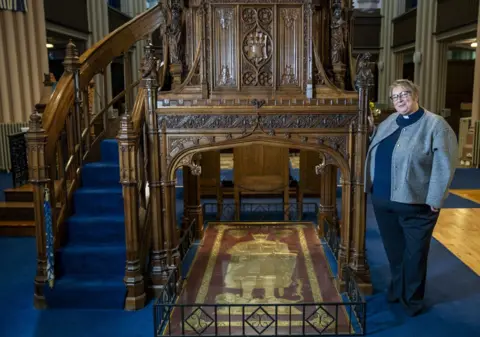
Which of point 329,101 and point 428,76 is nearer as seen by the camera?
point 329,101

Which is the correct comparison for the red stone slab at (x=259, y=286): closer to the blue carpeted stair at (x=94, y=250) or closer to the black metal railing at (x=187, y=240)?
the black metal railing at (x=187, y=240)

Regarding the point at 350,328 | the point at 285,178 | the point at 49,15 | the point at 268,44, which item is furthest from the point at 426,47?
the point at 350,328

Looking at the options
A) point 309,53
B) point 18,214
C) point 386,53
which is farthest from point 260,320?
point 386,53

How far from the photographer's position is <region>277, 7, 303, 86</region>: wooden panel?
391cm

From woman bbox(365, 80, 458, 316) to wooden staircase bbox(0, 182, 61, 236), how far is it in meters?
4.40

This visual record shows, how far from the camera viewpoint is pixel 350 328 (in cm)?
324

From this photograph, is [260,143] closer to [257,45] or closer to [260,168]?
[257,45]

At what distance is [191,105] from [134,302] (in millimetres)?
1707

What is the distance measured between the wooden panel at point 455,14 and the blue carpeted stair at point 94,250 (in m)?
10.7

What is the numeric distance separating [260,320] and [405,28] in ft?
48.8

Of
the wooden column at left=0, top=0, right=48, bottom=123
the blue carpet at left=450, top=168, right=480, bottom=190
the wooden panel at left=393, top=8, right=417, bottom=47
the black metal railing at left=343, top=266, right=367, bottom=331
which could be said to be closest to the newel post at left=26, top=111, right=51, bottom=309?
the black metal railing at left=343, top=266, right=367, bottom=331

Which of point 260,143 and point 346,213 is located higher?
point 260,143

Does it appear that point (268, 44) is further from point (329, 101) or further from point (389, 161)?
point (389, 161)

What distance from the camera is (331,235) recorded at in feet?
16.6
